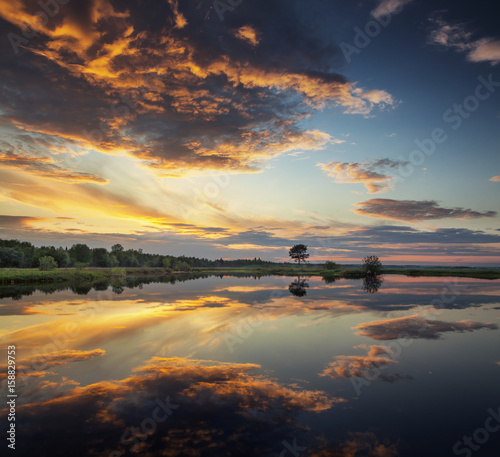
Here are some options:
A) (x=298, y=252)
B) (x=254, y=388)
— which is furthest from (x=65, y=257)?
(x=254, y=388)

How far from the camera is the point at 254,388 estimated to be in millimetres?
11859

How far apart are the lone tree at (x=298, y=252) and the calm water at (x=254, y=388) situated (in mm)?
141472

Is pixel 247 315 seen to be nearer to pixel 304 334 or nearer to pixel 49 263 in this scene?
pixel 304 334

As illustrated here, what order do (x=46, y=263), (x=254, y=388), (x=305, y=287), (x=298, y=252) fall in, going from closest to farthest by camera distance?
(x=254, y=388), (x=305, y=287), (x=46, y=263), (x=298, y=252)

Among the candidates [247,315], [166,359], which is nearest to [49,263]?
[247,315]

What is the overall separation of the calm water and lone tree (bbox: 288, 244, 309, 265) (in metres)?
141

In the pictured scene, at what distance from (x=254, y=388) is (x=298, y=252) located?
157 metres

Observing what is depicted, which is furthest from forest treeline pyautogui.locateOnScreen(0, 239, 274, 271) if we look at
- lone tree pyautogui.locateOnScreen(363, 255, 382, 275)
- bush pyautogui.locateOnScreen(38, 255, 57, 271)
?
lone tree pyautogui.locateOnScreen(363, 255, 382, 275)

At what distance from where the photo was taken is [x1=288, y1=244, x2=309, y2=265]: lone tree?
541 ft

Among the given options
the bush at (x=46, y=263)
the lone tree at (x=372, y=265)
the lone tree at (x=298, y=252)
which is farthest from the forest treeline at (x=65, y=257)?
the lone tree at (x=372, y=265)

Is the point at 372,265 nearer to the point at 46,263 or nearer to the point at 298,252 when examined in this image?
the point at 298,252

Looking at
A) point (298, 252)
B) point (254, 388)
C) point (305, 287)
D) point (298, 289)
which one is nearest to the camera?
point (254, 388)

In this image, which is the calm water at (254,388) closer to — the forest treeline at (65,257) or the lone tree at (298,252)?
the forest treeline at (65,257)

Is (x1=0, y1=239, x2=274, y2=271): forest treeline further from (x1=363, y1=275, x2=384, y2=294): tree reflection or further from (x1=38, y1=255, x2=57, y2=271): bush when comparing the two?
(x1=363, y1=275, x2=384, y2=294): tree reflection
